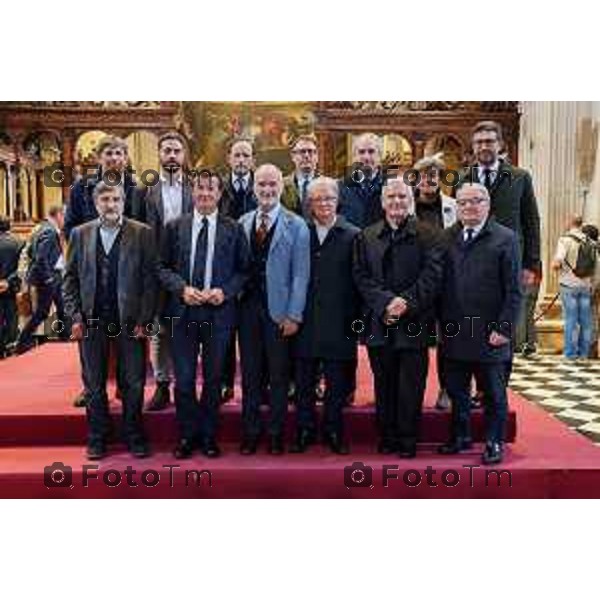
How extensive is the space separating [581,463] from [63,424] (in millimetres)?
2964

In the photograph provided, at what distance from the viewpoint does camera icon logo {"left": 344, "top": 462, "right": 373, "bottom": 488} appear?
400 cm

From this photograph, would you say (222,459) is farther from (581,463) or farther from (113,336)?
(581,463)

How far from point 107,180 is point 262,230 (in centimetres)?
95

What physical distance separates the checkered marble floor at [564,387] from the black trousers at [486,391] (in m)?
1.29

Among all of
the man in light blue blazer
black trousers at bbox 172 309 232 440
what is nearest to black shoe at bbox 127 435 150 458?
black trousers at bbox 172 309 232 440

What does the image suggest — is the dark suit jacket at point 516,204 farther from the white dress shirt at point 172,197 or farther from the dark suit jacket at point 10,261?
the dark suit jacket at point 10,261

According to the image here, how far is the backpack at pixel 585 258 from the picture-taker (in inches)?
343

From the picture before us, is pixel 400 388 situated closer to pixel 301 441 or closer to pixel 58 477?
pixel 301 441

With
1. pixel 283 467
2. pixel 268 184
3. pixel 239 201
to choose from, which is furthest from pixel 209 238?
pixel 283 467

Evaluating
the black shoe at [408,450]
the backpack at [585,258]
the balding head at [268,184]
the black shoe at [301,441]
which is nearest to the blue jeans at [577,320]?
the backpack at [585,258]

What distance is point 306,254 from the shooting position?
4.01 m

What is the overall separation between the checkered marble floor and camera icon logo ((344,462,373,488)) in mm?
1831

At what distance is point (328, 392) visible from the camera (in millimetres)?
4176

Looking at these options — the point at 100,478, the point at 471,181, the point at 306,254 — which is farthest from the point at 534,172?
the point at 100,478
